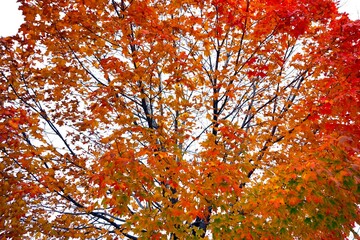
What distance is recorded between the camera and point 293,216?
3.93 metres

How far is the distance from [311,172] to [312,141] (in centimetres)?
217

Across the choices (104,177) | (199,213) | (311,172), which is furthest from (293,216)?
(104,177)

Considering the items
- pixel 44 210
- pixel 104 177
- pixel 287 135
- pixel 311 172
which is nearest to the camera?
pixel 311 172

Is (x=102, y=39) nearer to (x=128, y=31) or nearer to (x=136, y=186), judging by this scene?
(x=128, y=31)

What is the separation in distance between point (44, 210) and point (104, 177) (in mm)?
2956

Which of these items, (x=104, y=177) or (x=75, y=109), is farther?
(x=75, y=109)

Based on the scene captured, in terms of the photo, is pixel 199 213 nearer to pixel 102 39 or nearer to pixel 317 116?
pixel 317 116

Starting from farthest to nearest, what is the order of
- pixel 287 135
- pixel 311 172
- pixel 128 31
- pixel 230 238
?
pixel 287 135 < pixel 128 31 < pixel 230 238 < pixel 311 172

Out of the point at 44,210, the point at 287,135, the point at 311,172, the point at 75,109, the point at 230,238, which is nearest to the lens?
the point at 311,172

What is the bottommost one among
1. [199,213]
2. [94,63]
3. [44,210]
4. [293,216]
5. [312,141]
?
[293,216]

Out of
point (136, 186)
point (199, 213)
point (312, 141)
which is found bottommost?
point (199, 213)

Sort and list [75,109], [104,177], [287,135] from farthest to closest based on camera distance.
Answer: [75,109]
[287,135]
[104,177]

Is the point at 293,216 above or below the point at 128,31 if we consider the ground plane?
below

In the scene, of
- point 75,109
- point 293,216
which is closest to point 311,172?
point 293,216
